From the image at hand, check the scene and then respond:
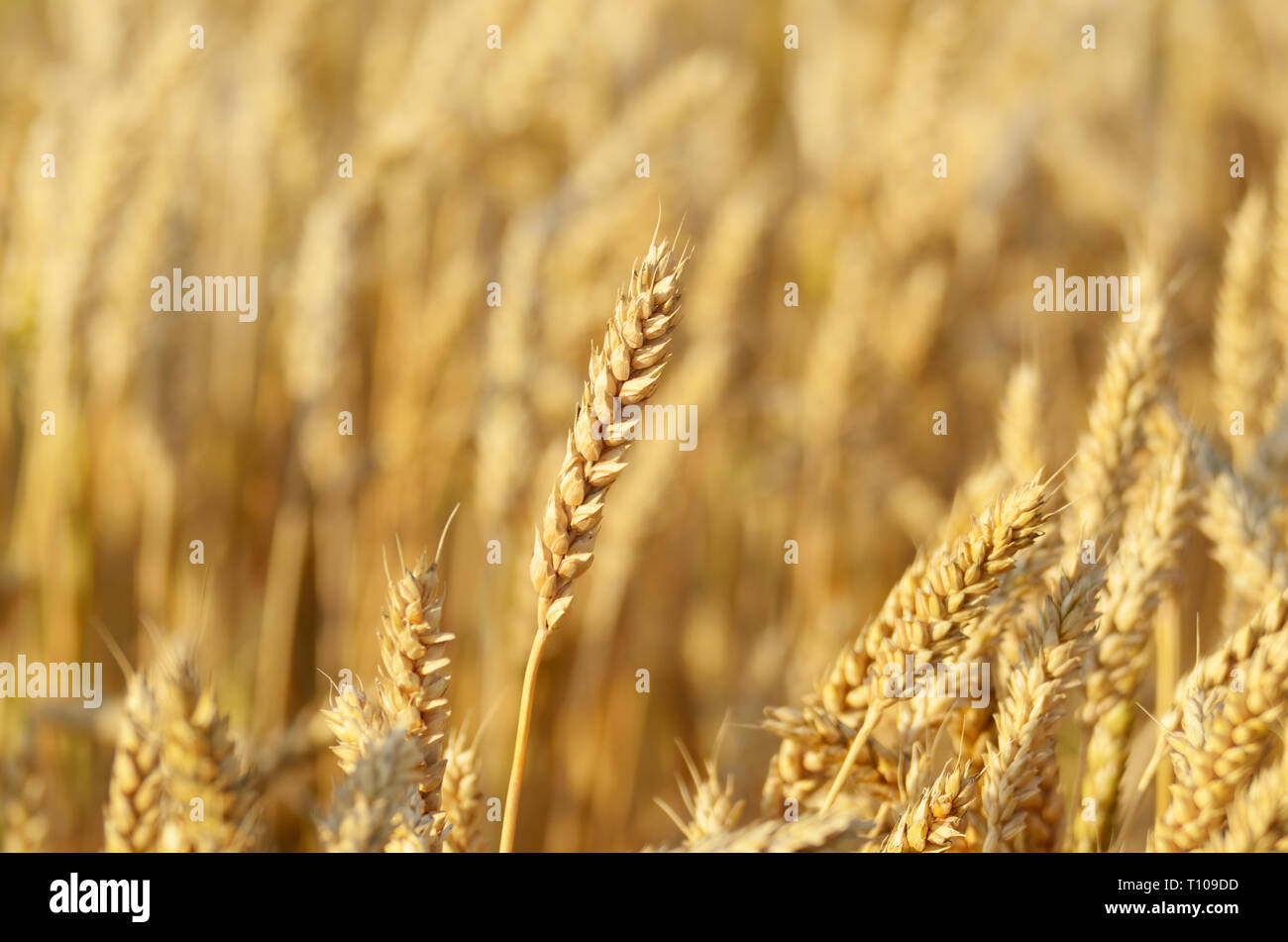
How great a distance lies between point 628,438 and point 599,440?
0.09 ft

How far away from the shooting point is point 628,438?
2.68ft

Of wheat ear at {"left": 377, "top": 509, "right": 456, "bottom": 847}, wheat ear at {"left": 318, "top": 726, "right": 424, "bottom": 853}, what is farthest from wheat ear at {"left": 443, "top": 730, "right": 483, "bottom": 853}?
wheat ear at {"left": 318, "top": 726, "right": 424, "bottom": 853}

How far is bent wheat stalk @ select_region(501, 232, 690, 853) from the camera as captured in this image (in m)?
0.81

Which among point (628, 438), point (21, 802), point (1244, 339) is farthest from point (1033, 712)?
point (21, 802)

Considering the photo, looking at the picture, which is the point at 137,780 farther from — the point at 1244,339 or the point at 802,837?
the point at 1244,339

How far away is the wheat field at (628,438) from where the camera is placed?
0.89 m

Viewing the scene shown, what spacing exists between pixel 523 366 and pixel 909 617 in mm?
1190

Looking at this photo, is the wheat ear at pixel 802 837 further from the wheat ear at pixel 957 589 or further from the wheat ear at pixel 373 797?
the wheat ear at pixel 373 797

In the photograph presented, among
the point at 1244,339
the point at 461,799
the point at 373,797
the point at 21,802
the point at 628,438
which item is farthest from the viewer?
the point at 1244,339

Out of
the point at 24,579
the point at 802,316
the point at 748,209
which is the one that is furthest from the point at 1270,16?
the point at 24,579

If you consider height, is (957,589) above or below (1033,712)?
above

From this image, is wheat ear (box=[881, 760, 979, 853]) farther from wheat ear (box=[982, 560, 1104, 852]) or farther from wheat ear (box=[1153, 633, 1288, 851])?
wheat ear (box=[1153, 633, 1288, 851])
